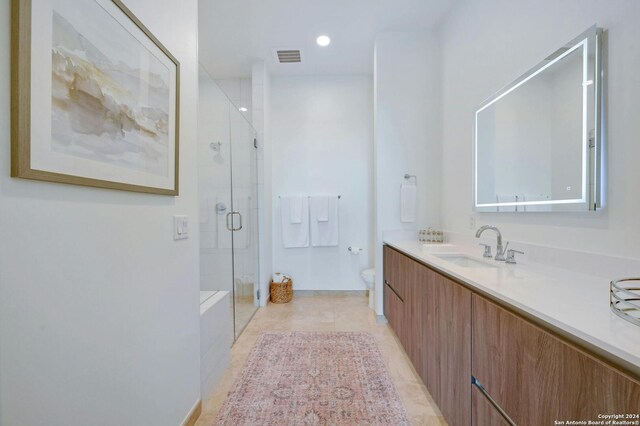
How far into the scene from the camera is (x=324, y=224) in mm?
3229

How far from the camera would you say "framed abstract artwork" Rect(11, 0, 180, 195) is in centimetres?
59

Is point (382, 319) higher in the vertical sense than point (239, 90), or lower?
lower

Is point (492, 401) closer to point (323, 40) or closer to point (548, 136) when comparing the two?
point (548, 136)

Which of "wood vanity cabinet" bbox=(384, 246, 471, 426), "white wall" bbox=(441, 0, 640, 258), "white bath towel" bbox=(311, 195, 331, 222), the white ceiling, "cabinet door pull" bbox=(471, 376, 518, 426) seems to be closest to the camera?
"cabinet door pull" bbox=(471, 376, 518, 426)

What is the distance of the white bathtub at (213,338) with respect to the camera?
58.4 inches

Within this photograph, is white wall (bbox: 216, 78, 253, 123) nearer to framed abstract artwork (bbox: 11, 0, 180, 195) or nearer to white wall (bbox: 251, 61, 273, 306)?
white wall (bbox: 251, 61, 273, 306)

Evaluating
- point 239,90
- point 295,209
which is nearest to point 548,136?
point 295,209

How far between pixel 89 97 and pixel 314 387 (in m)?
1.72

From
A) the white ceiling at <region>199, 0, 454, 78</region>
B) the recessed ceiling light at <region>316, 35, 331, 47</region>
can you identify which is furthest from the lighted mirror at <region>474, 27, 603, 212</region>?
the recessed ceiling light at <region>316, 35, 331, 47</region>

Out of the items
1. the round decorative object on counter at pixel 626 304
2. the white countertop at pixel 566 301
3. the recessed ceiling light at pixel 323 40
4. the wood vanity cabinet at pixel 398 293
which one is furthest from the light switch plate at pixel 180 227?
the recessed ceiling light at pixel 323 40

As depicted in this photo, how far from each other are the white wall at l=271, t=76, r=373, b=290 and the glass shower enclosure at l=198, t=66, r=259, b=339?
545 millimetres

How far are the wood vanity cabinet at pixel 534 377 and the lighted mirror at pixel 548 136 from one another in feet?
2.24

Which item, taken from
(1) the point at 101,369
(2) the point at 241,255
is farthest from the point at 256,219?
(1) the point at 101,369

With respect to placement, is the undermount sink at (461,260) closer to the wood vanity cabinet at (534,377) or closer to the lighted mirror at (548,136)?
the lighted mirror at (548,136)
